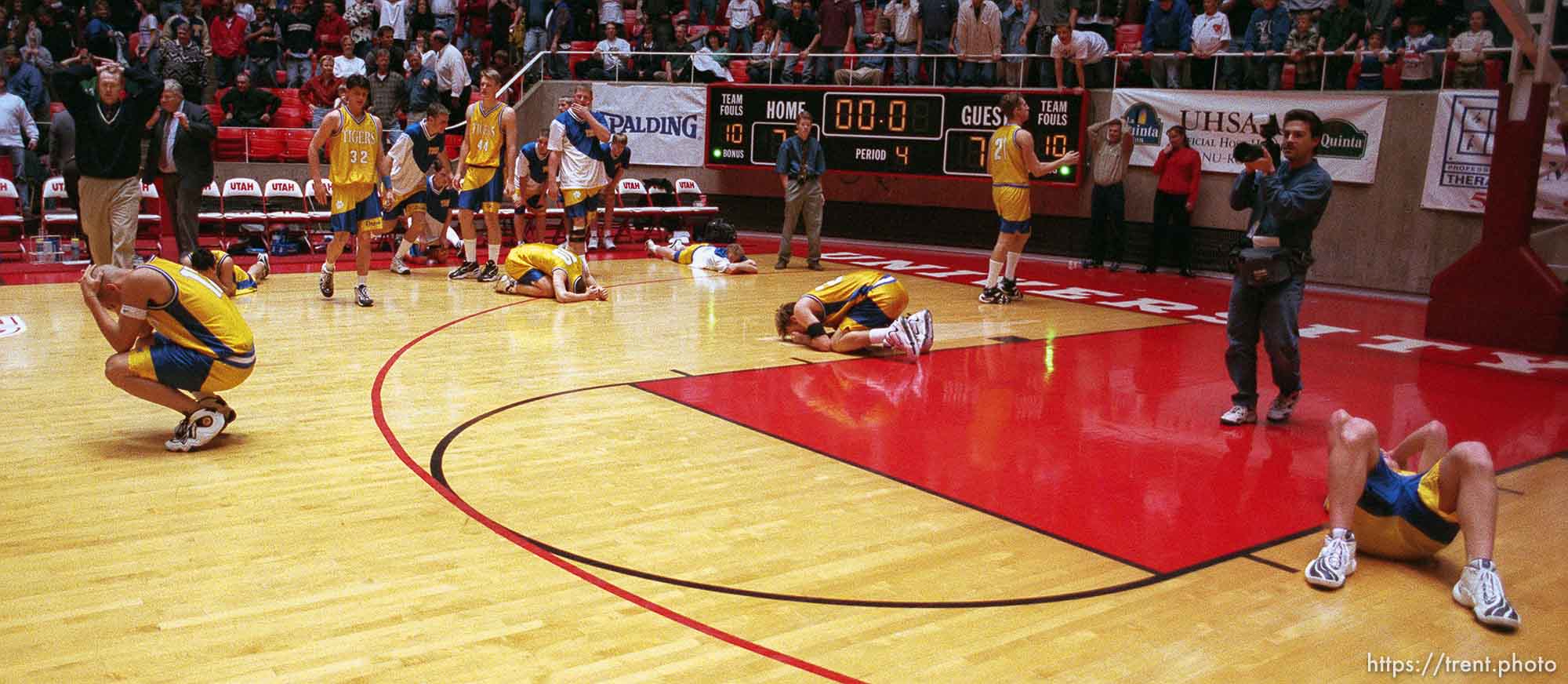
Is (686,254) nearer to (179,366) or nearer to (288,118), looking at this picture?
(288,118)

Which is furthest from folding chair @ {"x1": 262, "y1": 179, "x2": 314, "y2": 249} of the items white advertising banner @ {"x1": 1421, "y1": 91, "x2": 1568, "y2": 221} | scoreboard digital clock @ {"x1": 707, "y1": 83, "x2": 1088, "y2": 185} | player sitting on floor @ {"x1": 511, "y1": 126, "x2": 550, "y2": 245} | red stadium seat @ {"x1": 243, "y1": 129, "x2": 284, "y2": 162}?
white advertising banner @ {"x1": 1421, "y1": 91, "x2": 1568, "y2": 221}

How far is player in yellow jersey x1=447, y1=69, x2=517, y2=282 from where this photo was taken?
12.0 meters

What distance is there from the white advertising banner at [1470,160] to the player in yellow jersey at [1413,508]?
9534 mm

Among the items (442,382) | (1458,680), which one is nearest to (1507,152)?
(1458,680)

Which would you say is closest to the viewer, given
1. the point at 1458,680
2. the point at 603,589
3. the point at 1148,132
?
the point at 1458,680

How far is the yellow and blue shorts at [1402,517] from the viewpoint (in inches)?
180

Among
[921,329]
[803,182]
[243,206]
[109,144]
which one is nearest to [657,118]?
[803,182]

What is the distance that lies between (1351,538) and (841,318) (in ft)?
16.2

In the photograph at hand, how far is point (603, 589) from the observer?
429 cm

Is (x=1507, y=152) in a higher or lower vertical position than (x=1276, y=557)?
higher

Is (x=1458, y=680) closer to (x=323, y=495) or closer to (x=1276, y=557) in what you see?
(x=1276, y=557)

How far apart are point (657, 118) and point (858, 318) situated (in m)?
10.3

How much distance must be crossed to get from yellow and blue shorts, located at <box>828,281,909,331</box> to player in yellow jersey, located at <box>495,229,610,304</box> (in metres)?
3.15

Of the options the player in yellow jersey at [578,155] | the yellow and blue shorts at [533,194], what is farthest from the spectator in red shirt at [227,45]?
the player in yellow jersey at [578,155]
